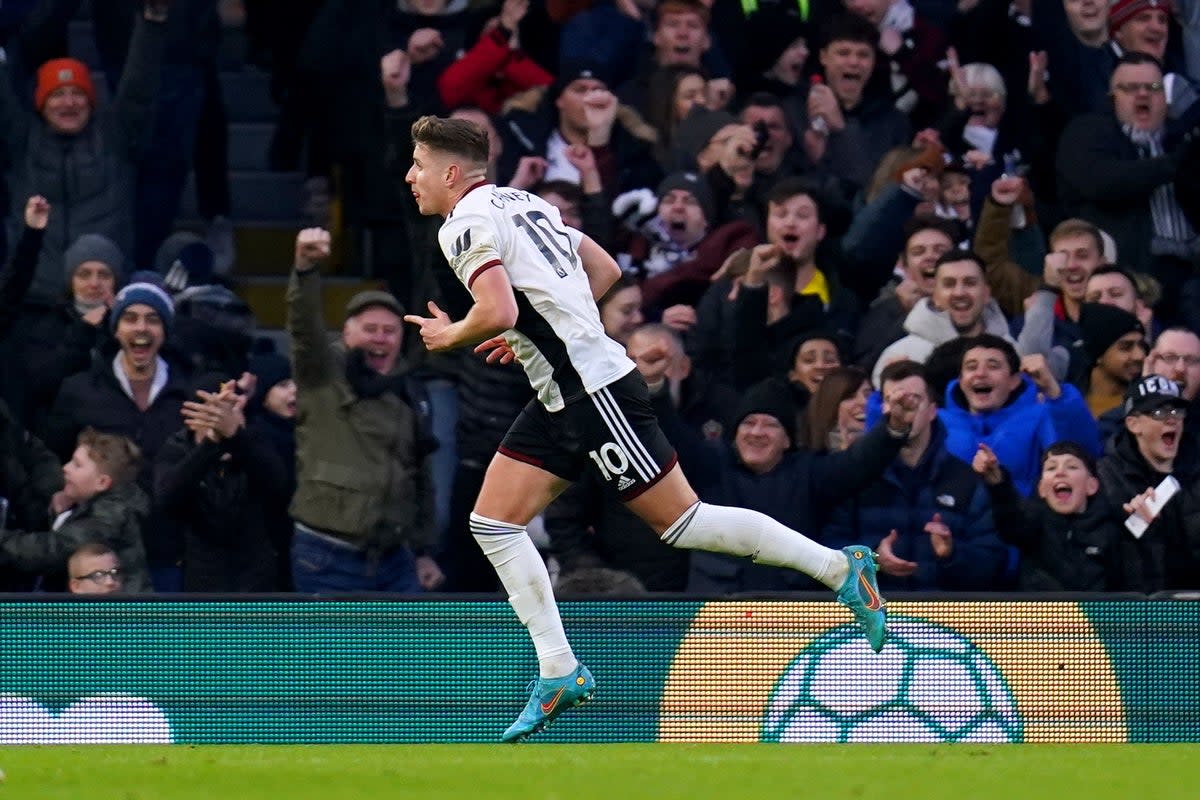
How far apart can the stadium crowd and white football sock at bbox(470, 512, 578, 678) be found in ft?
7.55

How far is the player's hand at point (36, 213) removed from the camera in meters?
10.8

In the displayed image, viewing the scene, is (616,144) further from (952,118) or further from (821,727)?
(821,727)

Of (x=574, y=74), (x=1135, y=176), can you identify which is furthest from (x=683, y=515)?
(x=1135, y=176)

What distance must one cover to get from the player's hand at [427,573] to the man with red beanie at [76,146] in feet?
8.33

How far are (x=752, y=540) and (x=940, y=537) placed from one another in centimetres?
278

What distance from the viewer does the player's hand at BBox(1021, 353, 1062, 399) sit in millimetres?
10578

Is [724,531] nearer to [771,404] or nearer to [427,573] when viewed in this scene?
[771,404]

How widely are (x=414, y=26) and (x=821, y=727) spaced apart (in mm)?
5744

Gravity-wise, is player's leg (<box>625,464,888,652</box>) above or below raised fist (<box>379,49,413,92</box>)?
below

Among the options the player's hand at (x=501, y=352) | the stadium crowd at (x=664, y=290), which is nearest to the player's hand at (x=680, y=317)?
the stadium crowd at (x=664, y=290)

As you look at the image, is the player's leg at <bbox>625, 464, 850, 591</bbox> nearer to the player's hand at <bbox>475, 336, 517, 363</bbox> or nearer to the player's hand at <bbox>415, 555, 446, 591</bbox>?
the player's hand at <bbox>475, 336, 517, 363</bbox>

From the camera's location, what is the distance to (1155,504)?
977 centimetres

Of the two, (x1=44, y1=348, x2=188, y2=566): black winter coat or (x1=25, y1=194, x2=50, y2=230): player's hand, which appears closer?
(x1=44, y1=348, x2=188, y2=566): black winter coat

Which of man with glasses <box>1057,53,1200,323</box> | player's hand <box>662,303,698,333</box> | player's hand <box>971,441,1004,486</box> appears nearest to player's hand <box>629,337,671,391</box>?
player's hand <box>662,303,698,333</box>
